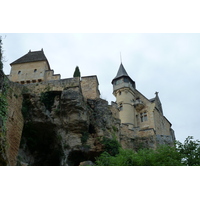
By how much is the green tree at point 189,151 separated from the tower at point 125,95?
2205 cm

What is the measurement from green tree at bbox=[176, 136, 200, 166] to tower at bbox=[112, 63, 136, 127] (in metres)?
22.1

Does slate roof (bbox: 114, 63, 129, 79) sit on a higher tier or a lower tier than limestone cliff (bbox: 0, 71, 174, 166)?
higher

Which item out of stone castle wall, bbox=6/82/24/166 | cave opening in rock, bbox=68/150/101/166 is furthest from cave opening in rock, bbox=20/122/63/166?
stone castle wall, bbox=6/82/24/166

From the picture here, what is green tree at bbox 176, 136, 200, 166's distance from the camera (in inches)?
514

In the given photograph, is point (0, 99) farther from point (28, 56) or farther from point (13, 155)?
point (28, 56)

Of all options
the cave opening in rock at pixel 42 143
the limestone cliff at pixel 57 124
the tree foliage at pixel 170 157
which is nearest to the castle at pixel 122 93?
the limestone cliff at pixel 57 124

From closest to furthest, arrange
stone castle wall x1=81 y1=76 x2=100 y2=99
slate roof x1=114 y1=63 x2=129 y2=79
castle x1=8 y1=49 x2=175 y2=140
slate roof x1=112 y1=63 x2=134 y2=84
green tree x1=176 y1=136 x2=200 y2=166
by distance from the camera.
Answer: green tree x1=176 y1=136 x2=200 y2=166 < stone castle wall x1=81 y1=76 x2=100 y2=99 < castle x1=8 y1=49 x2=175 y2=140 < slate roof x1=112 y1=63 x2=134 y2=84 < slate roof x1=114 y1=63 x2=129 y2=79

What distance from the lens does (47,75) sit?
94.6 ft

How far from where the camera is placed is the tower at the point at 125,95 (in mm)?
37631

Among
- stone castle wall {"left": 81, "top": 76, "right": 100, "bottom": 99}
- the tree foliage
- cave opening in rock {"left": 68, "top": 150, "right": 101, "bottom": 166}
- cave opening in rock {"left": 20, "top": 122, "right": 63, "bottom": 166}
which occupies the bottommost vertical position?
the tree foliage

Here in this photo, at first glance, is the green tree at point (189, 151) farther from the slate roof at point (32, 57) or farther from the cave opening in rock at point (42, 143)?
the slate roof at point (32, 57)

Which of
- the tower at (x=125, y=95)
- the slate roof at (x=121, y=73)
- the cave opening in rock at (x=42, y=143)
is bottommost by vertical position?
the cave opening in rock at (x=42, y=143)

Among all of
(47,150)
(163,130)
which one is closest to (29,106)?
(47,150)

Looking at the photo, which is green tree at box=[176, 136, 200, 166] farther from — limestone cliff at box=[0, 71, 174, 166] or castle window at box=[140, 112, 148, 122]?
castle window at box=[140, 112, 148, 122]
